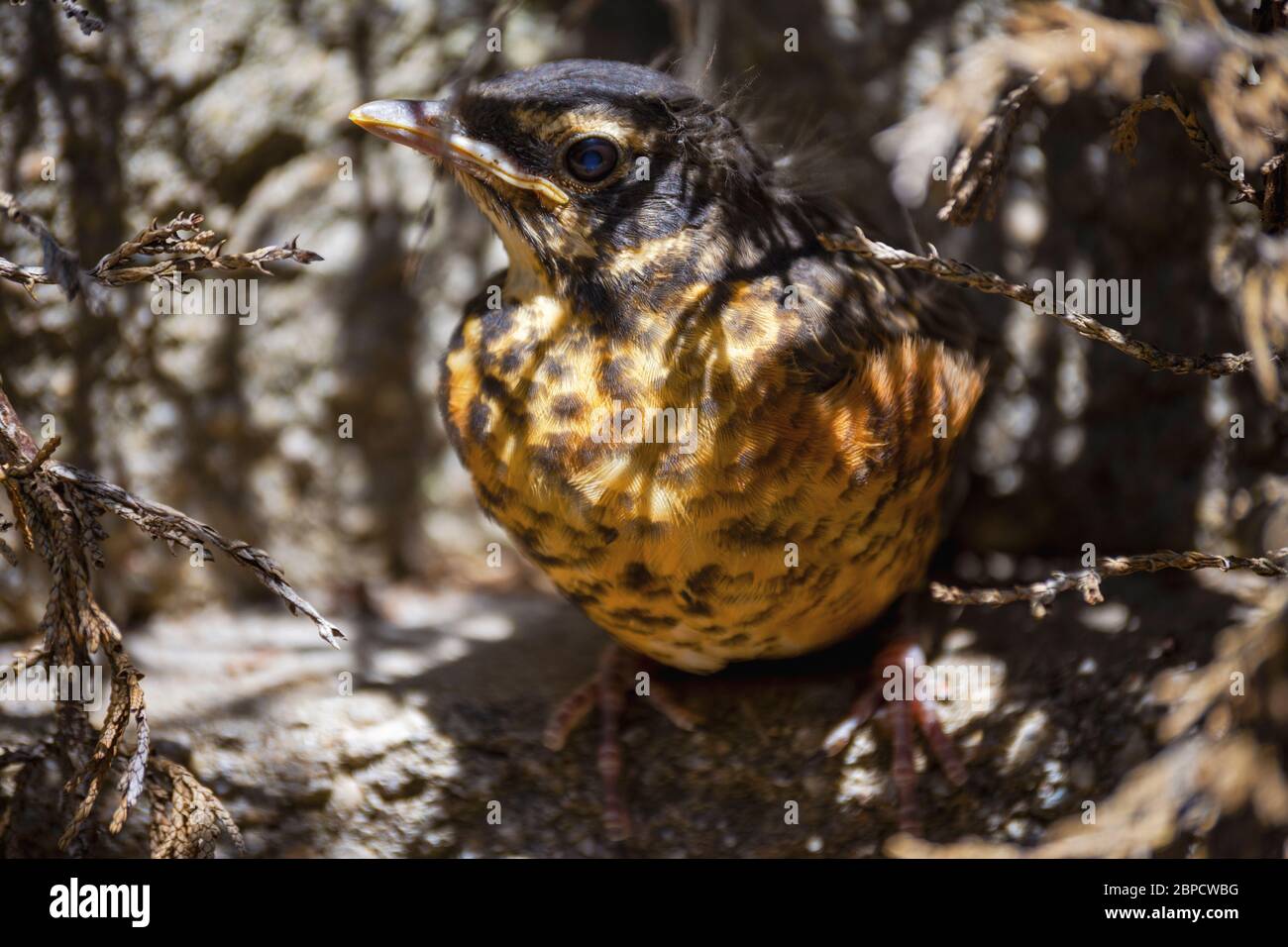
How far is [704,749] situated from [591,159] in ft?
5.03

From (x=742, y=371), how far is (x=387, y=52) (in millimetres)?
1936

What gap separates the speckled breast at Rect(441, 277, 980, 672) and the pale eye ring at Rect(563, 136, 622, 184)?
0.31 metres

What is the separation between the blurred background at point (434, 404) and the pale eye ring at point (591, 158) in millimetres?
551

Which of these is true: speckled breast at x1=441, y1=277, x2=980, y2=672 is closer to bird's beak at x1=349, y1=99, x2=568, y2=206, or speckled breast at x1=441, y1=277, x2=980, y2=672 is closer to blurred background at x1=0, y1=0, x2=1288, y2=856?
bird's beak at x1=349, y1=99, x2=568, y2=206

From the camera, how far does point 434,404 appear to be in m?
3.89

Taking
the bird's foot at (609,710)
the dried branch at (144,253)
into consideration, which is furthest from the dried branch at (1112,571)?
the dried branch at (144,253)

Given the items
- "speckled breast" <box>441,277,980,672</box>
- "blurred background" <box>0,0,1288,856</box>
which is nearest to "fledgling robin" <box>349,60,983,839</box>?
"speckled breast" <box>441,277,980,672</box>

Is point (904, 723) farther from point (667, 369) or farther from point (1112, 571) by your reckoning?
point (667, 369)

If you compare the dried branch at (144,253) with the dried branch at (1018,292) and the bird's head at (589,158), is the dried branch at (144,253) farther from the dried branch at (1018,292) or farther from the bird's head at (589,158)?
the dried branch at (1018,292)

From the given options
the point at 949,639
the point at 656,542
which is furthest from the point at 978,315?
the point at 656,542

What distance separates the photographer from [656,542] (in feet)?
8.31

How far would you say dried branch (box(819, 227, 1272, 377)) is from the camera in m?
2.13

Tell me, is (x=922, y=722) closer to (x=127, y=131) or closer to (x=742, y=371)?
(x=742, y=371)

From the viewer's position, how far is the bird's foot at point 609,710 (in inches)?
118
